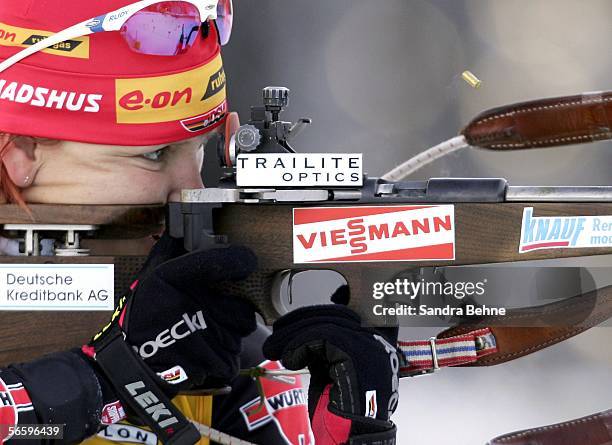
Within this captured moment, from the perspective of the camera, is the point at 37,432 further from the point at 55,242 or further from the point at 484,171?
the point at 484,171

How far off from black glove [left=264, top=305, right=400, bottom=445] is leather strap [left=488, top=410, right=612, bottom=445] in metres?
0.32

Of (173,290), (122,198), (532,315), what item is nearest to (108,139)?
(122,198)

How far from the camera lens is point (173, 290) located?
1.23 m

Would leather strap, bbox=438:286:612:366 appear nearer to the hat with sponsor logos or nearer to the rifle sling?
the rifle sling

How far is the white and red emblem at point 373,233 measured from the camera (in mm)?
1243

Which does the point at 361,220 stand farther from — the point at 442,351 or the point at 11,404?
the point at 11,404

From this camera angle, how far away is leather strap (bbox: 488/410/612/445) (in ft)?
4.76

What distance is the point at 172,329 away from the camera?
1.23 metres

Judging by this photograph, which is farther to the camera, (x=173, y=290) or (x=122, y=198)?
(x=122, y=198)

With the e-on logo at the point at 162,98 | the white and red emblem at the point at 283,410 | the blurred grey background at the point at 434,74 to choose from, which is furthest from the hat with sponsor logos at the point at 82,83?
the blurred grey background at the point at 434,74

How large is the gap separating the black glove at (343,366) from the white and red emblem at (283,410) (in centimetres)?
23

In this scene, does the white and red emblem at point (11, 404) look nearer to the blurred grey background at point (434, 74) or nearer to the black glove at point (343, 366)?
the black glove at point (343, 366)

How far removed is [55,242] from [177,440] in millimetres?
283

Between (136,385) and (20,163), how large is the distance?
33cm
